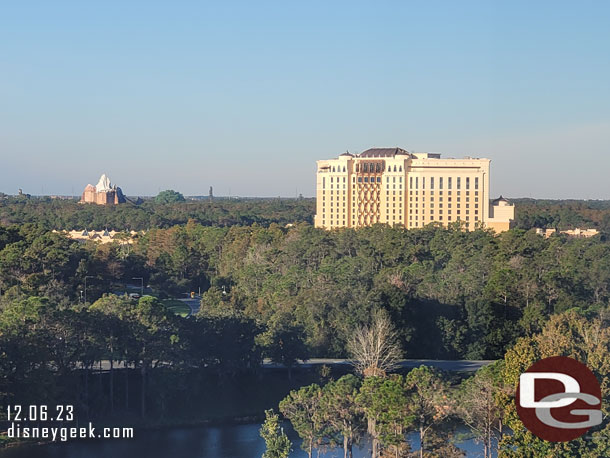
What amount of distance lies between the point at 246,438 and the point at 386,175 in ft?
181

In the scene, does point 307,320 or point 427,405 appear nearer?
point 427,405

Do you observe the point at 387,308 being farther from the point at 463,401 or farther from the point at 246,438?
the point at 463,401

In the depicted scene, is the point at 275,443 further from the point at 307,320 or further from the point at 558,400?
the point at 307,320

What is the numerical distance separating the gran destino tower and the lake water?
51189mm

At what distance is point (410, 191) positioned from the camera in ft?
268

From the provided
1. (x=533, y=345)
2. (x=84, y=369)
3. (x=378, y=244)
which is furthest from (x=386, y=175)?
(x=533, y=345)

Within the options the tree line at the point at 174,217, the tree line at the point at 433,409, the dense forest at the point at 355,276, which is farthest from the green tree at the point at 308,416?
the tree line at the point at 174,217

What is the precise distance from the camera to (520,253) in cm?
5125

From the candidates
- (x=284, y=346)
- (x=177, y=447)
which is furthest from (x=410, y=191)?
(x=177, y=447)

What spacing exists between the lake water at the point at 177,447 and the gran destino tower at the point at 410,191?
5119cm

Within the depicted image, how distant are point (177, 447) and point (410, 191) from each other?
5522 centimetres

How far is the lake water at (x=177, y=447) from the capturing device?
27.0 metres

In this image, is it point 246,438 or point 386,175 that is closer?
point 246,438

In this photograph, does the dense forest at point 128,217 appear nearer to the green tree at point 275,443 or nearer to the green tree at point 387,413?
the green tree at point 275,443
